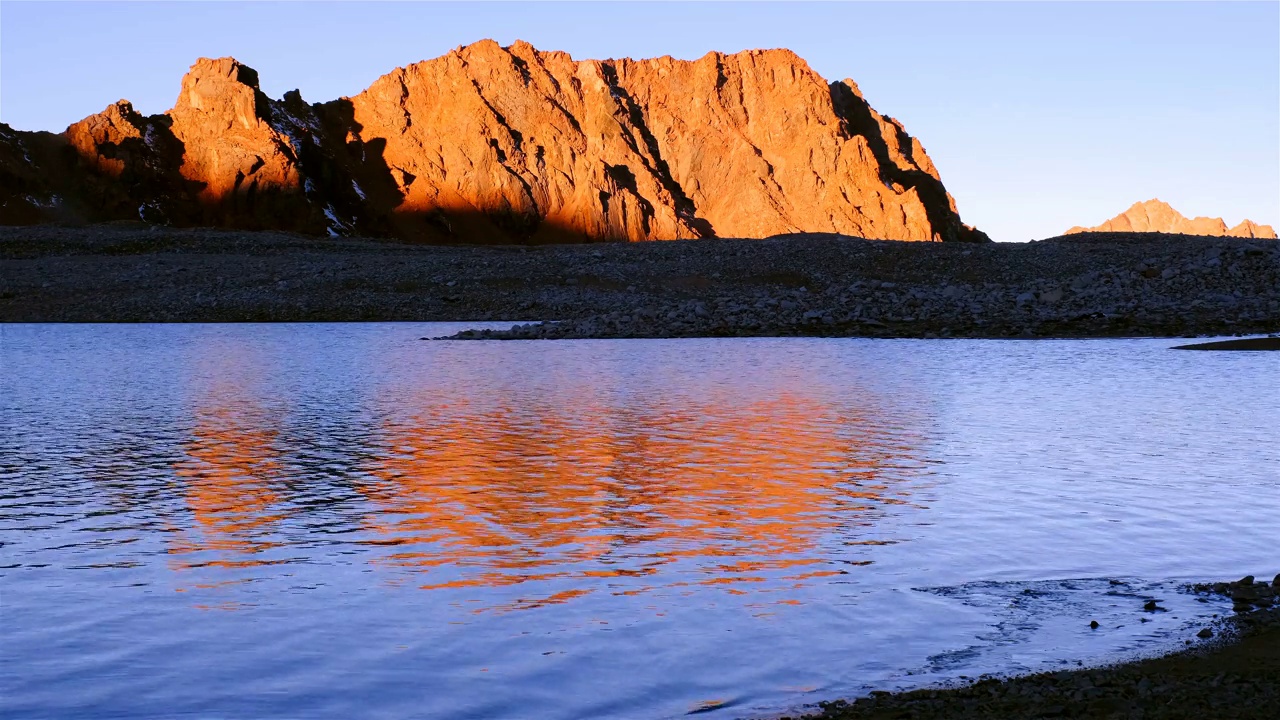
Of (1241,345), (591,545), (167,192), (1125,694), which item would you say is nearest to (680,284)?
(1241,345)

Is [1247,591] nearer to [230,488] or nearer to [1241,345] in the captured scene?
[230,488]

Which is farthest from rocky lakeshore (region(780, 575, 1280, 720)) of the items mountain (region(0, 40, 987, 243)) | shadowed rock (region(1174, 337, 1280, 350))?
mountain (region(0, 40, 987, 243))

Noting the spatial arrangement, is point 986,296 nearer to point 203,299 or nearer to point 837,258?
point 837,258

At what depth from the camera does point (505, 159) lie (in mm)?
159250

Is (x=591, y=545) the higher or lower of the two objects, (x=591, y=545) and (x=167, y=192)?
the lower

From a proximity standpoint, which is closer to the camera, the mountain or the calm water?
the calm water

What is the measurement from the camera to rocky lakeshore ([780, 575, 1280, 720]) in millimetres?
6285

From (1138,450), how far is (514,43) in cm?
16926

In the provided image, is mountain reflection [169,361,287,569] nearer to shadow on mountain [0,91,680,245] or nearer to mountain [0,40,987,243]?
shadow on mountain [0,91,680,245]

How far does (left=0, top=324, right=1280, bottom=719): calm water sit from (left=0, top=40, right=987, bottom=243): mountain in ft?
364

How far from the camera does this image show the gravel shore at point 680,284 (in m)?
49.7

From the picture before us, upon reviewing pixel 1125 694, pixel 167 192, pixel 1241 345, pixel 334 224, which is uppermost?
pixel 167 192

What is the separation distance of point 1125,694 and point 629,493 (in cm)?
694

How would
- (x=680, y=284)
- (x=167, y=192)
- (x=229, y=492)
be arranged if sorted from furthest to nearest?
(x=167, y=192)
(x=680, y=284)
(x=229, y=492)
